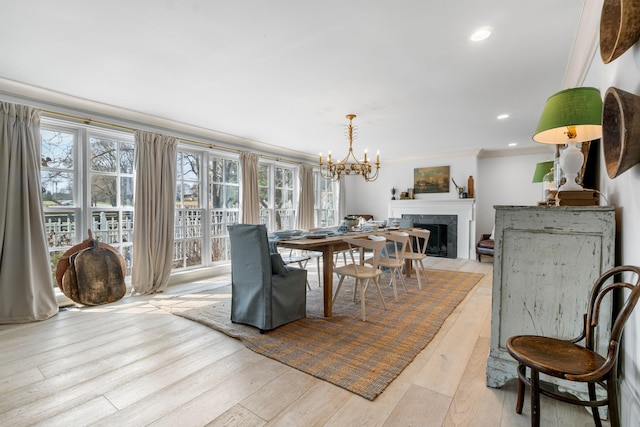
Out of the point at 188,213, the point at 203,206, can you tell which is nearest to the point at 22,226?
the point at 188,213

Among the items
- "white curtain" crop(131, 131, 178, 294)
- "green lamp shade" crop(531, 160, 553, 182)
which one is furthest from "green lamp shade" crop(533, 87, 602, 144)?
"white curtain" crop(131, 131, 178, 294)

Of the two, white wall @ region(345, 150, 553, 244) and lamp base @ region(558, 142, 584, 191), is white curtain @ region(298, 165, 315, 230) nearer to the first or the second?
white wall @ region(345, 150, 553, 244)

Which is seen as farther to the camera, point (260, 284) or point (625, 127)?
point (260, 284)

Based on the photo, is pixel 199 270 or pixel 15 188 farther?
pixel 199 270

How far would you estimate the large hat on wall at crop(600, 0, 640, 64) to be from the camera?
3.91 ft

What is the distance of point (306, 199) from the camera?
22.2 ft

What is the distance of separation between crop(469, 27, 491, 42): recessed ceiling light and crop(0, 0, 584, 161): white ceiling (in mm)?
56

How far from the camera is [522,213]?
1.75 m

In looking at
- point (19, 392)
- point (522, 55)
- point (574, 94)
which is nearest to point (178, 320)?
point (19, 392)


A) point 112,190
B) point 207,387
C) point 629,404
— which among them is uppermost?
point 112,190

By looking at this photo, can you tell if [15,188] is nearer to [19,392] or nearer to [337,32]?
[19,392]

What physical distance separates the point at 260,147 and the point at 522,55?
433cm

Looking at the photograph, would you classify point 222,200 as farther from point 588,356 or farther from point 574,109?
point 588,356

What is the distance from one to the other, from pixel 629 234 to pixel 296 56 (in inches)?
95.6
